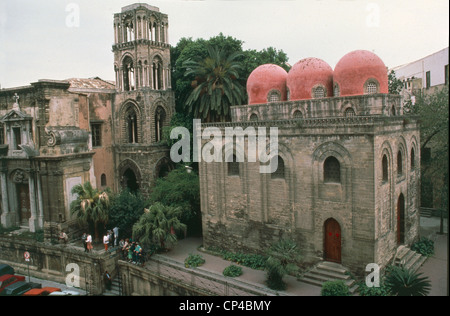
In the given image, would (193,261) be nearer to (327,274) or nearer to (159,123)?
(327,274)

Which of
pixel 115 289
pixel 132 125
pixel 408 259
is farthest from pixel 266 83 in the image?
pixel 115 289

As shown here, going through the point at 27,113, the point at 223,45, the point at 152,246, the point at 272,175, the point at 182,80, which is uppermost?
the point at 223,45

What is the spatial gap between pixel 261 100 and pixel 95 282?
13593mm

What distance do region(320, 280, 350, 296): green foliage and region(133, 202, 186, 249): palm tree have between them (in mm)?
8360

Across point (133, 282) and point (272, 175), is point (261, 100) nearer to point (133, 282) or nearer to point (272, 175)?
point (272, 175)

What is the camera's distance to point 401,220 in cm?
1972

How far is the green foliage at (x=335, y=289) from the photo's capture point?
1459 centimetres

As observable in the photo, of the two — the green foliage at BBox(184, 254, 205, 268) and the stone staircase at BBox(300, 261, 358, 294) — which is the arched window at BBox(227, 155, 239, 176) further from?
the stone staircase at BBox(300, 261, 358, 294)

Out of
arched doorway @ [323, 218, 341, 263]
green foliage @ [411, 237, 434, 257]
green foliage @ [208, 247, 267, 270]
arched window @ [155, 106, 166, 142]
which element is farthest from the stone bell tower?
green foliage @ [411, 237, 434, 257]

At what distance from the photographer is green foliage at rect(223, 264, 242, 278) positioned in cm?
1780

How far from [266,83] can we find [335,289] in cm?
1240
